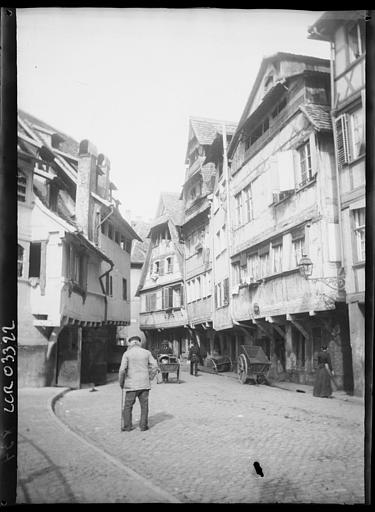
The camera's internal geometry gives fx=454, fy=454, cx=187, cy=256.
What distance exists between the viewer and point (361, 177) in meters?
7.94

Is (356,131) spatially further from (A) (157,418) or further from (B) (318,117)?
(A) (157,418)

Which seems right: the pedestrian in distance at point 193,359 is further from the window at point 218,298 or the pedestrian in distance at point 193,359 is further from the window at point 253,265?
the window at point 253,265

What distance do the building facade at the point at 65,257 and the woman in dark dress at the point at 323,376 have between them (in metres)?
3.63

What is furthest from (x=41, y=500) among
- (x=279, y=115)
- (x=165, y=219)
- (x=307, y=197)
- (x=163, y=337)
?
(x=279, y=115)

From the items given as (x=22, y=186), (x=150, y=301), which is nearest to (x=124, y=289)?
(x=150, y=301)

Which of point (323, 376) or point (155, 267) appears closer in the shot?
point (323, 376)

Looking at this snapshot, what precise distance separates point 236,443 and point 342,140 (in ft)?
21.4

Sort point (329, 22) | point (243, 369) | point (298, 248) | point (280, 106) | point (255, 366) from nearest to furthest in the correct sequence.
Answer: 1. point (329, 22)
2. point (298, 248)
3. point (280, 106)
4. point (255, 366)
5. point (243, 369)

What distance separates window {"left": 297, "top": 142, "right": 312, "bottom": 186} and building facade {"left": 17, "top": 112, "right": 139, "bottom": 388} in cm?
452

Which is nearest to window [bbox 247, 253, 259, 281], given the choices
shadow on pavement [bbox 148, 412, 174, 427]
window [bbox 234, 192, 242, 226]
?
window [bbox 234, 192, 242, 226]

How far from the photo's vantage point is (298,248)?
31.7 ft

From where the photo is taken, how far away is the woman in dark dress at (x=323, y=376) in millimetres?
8109

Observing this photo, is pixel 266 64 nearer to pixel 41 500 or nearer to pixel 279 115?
pixel 279 115

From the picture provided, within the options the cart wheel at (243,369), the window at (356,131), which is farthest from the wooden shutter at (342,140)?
the cart wheel at (243,369)
